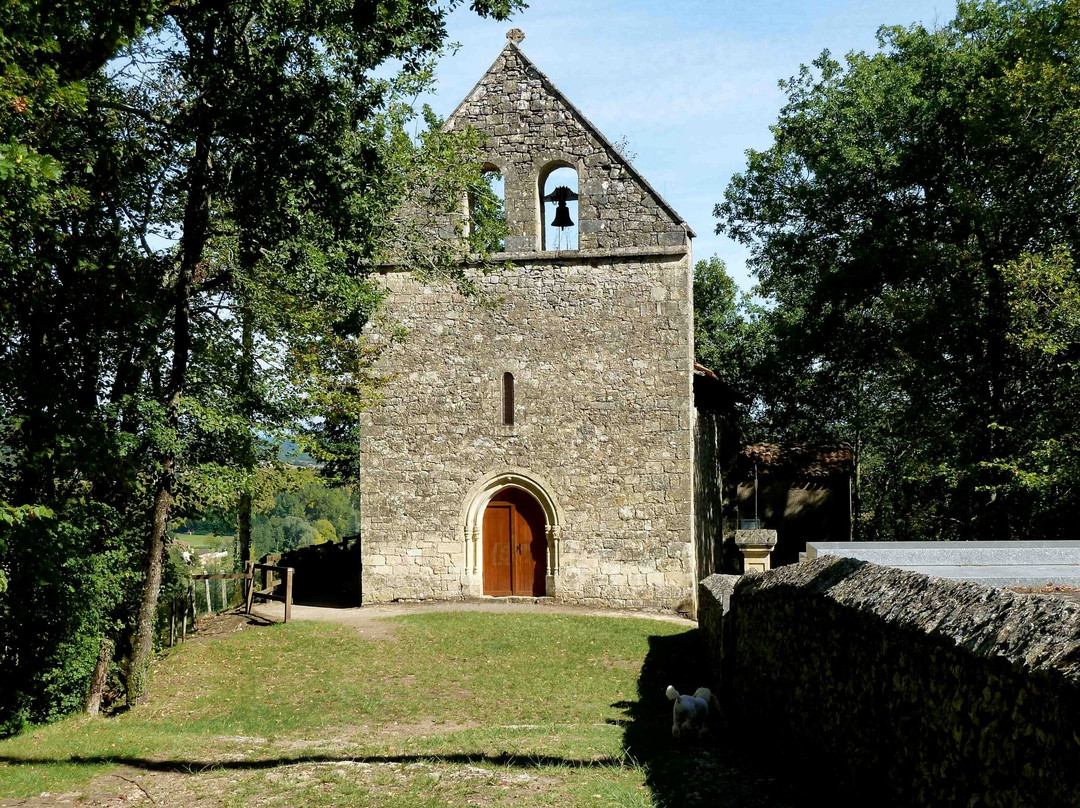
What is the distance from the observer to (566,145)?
1706 centimetres

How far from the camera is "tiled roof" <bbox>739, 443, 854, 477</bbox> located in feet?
77.0

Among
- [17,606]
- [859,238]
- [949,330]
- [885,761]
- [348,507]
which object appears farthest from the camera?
[348,507]

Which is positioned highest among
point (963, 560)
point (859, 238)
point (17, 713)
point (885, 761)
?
point (859, 238)

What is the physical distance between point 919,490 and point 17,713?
19.9 meters

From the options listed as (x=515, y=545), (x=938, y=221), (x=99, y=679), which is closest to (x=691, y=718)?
(x=99, y=679)

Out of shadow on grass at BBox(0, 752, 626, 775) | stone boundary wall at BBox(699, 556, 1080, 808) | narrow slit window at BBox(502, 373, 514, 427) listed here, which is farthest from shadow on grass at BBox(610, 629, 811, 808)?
narrow slit window at BBox(502, 373, 514, 427)

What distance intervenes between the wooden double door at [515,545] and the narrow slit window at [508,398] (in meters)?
1.42

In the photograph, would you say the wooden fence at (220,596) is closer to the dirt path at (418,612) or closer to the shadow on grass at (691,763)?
the dirt path at (418,612)

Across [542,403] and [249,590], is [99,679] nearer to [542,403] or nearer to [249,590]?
[249,590]

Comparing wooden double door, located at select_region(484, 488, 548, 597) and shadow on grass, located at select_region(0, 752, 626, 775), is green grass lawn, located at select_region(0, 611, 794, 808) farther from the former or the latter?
wooden double door, located at select_region(484, 488, 548, 597)

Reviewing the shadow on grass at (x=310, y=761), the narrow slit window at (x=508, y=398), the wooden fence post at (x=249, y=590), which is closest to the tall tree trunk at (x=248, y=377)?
the shadow on grass at (x=310, y=761)

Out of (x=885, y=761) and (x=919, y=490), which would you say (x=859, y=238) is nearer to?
(x=919, y=490)

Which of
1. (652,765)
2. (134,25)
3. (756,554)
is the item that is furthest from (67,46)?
(756,554)

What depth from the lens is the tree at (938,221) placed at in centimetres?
1750
